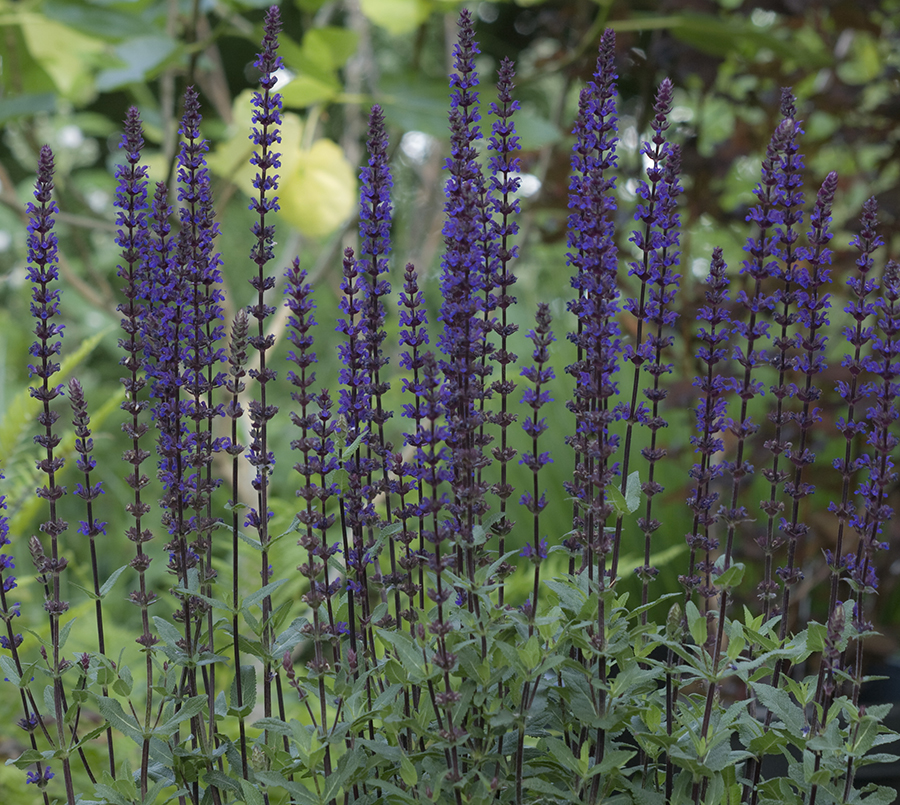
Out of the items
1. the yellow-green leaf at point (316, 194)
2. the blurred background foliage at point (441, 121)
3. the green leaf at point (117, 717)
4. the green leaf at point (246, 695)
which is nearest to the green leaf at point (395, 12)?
the blurred background foliage at point (441, 121)

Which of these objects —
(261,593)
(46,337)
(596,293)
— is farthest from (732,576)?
(46,337)

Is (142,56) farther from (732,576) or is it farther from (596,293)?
(732,576)

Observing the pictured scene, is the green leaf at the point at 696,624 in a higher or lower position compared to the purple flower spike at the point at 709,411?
lower

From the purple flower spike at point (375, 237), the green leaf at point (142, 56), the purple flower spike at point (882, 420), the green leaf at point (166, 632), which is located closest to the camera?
the purple flower spike at point (882, 420)

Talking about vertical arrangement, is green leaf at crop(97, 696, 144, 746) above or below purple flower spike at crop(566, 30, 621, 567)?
below

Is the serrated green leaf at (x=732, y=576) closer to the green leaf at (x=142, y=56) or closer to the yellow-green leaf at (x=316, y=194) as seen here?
the yellow-green leaf at (x=316, y=194)


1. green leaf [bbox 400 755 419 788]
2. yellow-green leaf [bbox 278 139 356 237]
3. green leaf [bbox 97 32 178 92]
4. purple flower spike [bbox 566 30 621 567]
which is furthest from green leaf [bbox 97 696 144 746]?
green leaf [bbox 97 32 178 92]

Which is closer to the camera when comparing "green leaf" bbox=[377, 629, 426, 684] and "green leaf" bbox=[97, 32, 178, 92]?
"green leaf" bbox=[377, 629, 426, 684]

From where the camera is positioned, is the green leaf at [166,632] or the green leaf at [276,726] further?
the green leaf at [166,632]

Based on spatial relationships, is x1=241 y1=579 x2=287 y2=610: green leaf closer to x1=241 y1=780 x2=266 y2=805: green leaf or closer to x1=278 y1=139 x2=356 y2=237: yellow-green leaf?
x1=241 y1=780 x2=266 y2=805: green leaf

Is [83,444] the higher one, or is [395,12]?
[395,12]

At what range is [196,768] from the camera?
146 cm

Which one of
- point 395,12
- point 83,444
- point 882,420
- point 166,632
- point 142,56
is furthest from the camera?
point 395,12

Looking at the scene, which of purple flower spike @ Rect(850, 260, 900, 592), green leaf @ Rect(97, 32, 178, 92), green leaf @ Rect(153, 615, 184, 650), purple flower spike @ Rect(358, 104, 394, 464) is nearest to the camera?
purple flower spike @ Rect(850, 260, 900, 592)
